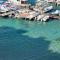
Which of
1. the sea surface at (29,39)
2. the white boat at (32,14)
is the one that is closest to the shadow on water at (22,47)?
the sea surface at (29,39)

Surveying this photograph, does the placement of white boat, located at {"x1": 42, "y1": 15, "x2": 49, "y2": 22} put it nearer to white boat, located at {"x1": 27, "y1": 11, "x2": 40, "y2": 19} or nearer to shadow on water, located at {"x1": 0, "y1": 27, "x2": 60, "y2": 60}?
white boat, located at {"x1": 27, "y1": 11, "x2": 40, "y2": 19}

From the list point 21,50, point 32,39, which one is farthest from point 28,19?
point 21,50

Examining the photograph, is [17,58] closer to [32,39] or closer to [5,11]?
[32,39]

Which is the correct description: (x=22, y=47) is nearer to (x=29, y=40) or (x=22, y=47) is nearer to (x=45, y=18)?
(x=29, y=40)

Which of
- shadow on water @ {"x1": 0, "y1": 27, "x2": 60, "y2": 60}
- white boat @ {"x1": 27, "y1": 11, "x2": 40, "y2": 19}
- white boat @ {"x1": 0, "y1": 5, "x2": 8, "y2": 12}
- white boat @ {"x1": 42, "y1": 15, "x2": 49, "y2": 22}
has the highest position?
white boat @ {"x1": 0, "y1": 5, "x2": 8, "y2": 12}

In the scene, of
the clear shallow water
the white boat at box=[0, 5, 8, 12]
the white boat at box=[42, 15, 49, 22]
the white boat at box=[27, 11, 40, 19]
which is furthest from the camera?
the white boat at box=[0, 5, 8, 12]

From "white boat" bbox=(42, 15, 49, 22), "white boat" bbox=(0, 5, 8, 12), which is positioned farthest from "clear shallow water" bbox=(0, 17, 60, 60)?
"white boat" bbox=(0, 5, 8, 12)

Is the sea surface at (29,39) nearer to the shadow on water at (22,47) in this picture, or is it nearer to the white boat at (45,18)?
the shadow on water at (22,47)

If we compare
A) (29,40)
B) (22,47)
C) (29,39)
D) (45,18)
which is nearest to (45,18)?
(45,18)
